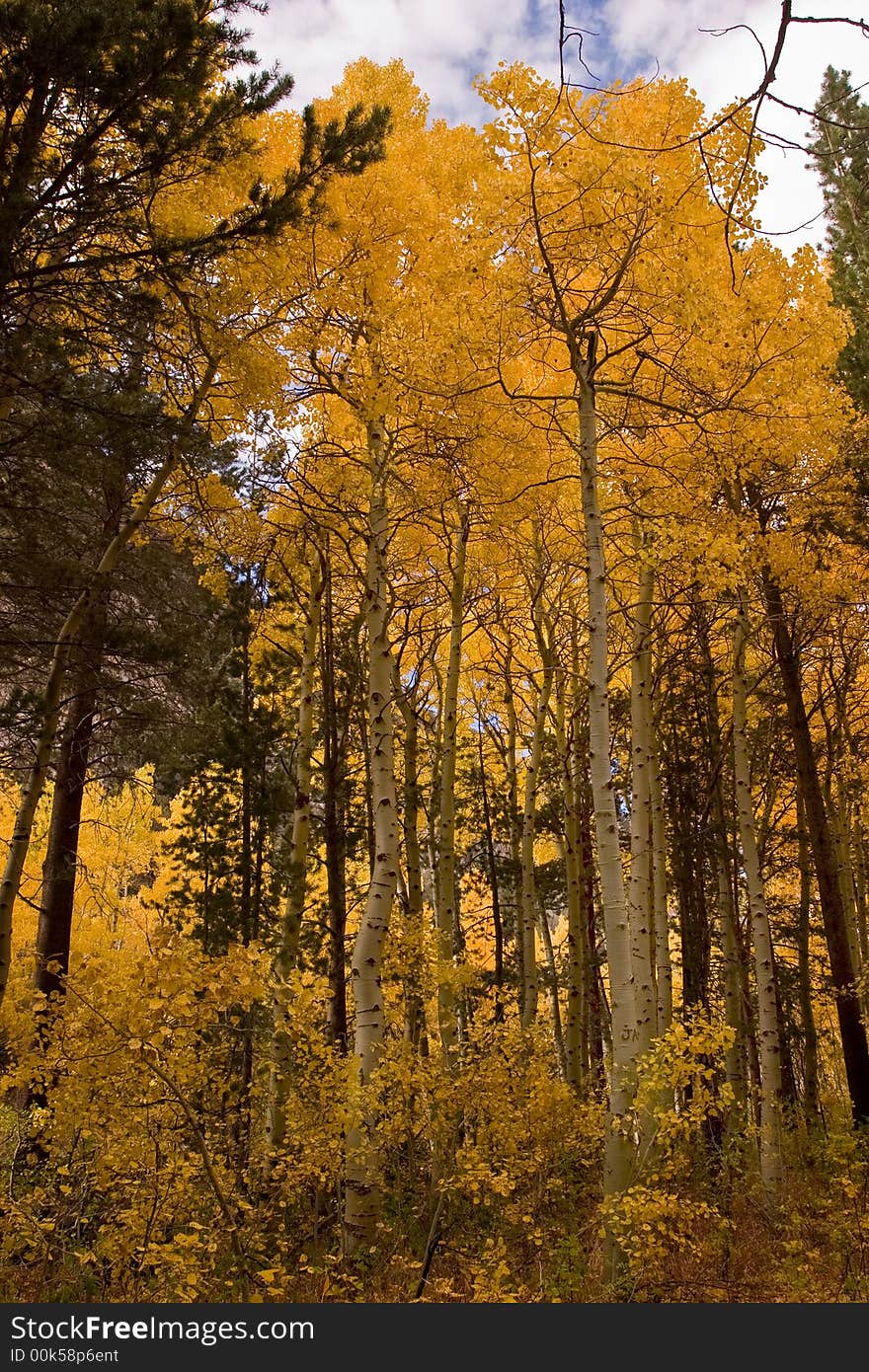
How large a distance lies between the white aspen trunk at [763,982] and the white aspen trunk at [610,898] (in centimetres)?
185

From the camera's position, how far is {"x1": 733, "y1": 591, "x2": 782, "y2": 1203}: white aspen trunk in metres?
6.56

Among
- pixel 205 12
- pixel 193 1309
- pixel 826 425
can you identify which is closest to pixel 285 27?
pixel 205 12

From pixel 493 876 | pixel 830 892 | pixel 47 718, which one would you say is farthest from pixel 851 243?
pixel 47 718

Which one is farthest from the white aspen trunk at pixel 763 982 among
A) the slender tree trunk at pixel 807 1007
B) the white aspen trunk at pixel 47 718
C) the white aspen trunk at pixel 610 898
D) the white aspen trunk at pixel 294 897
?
the white aspen trunk at pixel 47 718

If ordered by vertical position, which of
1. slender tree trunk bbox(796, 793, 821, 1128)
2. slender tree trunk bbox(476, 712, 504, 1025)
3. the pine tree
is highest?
the pine tree

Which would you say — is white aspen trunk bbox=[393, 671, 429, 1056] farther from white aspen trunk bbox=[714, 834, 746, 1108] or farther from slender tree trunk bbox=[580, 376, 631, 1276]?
white aspen trunk bbox=[714, 834, 746, 1108]

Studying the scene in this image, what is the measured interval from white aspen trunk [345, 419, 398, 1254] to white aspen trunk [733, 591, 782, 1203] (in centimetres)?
304

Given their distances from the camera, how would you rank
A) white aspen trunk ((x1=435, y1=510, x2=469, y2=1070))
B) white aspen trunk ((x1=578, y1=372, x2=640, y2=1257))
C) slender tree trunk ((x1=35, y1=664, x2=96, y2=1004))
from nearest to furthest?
white aspen trunk ((x1=578, y1=372, x2=640, y2=1257)) < white aspen trunk ((x1=435, y1=510, x2=469, y2=1070)) < slender tree trunk ((x1=35, y1=664, x2=96, y2=1004))

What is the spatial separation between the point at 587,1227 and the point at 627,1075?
278cm

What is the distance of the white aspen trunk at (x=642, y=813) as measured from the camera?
664 cm

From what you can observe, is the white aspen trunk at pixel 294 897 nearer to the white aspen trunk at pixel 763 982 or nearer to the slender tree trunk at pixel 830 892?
the white aspen trunk at pixel 763 982

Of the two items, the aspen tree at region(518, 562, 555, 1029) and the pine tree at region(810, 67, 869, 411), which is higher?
the pine tree at region(810, 67, 869, 411)

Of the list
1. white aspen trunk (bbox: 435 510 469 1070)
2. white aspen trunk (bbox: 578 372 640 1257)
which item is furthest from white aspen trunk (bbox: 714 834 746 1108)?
white aspen trunk (bbox: 578 372 640 1257)

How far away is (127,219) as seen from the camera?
434 cm
